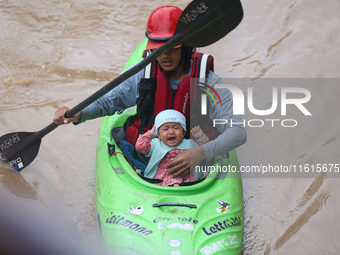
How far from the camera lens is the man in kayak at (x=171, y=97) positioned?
2.11 meters

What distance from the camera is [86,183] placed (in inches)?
110

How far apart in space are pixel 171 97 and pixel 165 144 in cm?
32

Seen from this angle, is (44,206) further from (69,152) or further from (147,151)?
(147,151)

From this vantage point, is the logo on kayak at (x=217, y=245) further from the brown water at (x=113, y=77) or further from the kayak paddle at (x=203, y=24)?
the kayak paddle at (x=203, y=24)

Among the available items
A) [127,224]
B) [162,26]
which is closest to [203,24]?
[162,26]

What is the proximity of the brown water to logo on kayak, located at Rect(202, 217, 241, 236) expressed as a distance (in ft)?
1.20

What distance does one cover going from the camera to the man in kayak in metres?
→ 2.11

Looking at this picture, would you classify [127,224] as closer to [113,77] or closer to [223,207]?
[223,207]

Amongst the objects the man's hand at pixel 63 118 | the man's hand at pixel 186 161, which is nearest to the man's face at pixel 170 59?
the man's hand at pixel 186 161

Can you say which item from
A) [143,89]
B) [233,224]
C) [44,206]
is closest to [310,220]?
[233,224]

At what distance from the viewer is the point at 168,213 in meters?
1.92

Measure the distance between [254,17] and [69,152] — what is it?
313 centimetres

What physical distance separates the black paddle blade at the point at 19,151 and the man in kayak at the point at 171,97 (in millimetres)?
651

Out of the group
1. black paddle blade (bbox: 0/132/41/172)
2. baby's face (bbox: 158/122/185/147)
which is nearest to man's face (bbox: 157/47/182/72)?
baby's face (bbox: 158/122/185/147)
